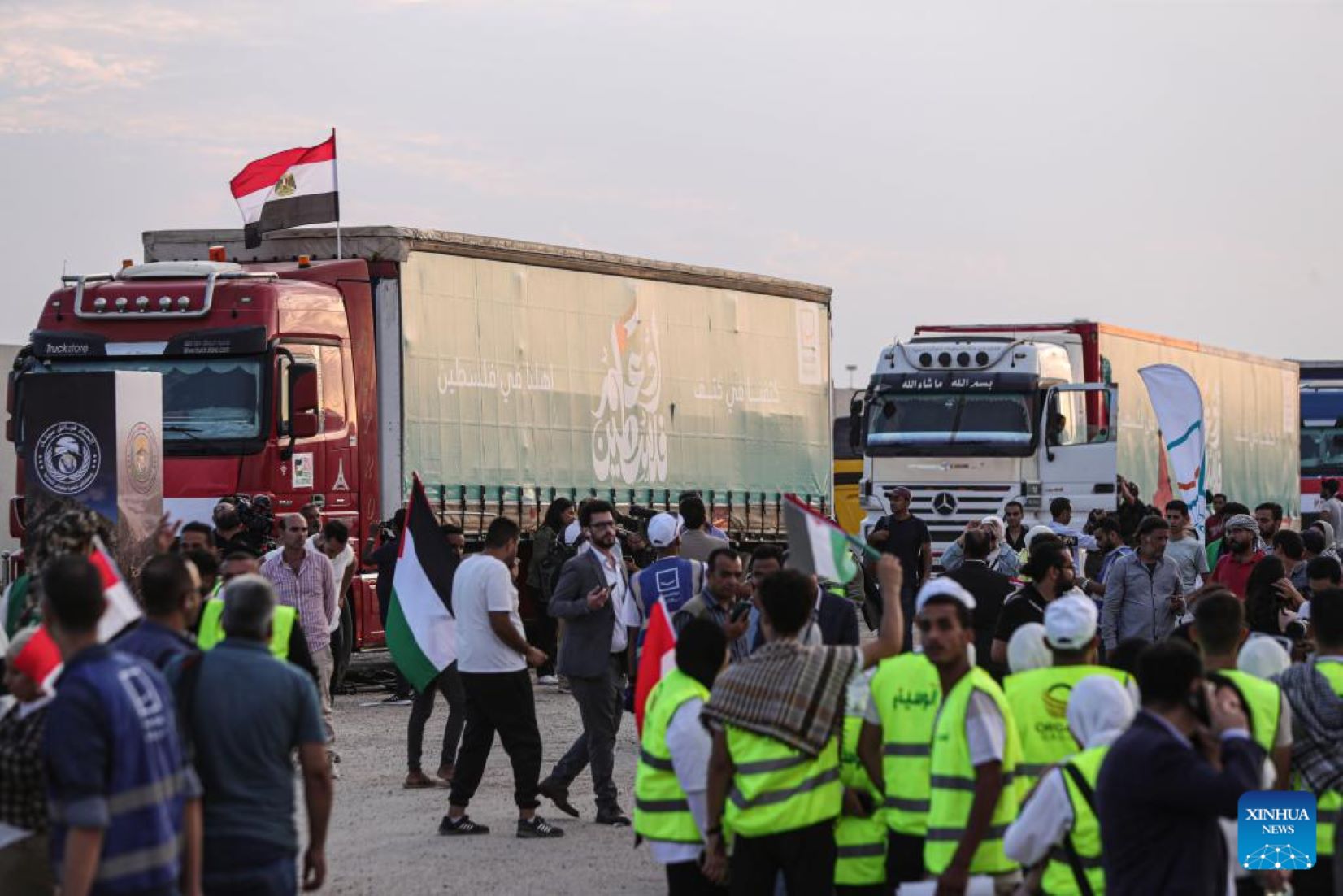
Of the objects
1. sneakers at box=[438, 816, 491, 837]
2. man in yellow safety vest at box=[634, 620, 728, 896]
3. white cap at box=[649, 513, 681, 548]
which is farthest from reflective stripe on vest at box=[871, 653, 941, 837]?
white cap at box=[649, 513, 681, 548]

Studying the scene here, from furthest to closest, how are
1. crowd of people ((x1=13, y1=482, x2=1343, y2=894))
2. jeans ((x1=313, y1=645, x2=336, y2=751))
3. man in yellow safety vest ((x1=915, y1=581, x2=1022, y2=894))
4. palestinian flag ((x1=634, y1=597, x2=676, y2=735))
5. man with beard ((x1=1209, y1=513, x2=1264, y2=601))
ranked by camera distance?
jeans ((x1=313, y1=645, x2=336, y2=751)), man with beard ((x1=1209, y1=513, x2=1264, y2=601)), palestinian flag ((x1=634, y1=597, x2=676, y2=735)), man in yellow safety vest ((x1=915, y1=581, x2=1022, y2=894)), crowd of people ((x1=13, y1=482, x2=1343, y2=894))

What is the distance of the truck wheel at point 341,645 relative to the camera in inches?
671

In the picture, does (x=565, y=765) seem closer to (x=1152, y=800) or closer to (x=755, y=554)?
(x=755, y=554)

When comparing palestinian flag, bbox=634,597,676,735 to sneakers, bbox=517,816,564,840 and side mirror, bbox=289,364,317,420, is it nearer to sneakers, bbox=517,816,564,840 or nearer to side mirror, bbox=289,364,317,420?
sneakers, bbox=517,816,564,840

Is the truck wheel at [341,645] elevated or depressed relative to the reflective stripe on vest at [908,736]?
depressed

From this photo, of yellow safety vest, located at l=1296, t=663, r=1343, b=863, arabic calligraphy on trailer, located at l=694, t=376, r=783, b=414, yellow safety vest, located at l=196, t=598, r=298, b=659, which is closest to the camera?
yellow safety vest, located at l=1296, t=663, r=1343, b=863

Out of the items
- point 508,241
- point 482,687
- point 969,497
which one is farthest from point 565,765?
point 969,497

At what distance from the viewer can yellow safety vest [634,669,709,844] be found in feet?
26.3

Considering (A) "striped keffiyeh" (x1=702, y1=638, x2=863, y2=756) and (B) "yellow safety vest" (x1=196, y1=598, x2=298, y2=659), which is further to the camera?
(B) "yellow safety vest" (x1=196, y1=598, x2=298, y2=659)

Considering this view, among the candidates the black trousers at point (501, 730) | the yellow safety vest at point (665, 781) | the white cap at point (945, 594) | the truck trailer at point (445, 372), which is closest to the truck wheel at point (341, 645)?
the truck trailer at point (445, 372)

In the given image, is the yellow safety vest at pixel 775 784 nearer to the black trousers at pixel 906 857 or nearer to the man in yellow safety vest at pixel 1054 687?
the black trousers at pixel 906 857

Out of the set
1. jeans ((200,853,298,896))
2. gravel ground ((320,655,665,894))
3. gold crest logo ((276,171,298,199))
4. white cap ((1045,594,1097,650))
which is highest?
gold crest logo ((276,171,298,199))

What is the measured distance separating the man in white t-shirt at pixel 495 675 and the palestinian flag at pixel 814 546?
11.7 ft

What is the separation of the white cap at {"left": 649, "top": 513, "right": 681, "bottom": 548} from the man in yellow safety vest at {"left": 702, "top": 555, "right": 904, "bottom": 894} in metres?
5.61
